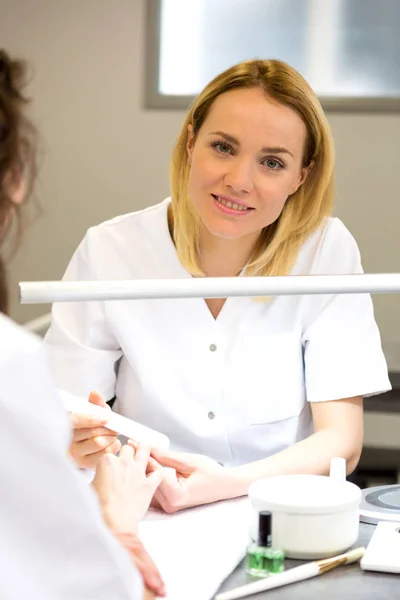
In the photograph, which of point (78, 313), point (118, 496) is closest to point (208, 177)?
point (78, 313)

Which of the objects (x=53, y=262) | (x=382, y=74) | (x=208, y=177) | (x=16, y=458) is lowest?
(x=53, y=262)

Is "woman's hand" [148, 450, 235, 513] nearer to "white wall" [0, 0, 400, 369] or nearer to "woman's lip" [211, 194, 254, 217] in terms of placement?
"woman's lip" [211, 194, 254, 217]

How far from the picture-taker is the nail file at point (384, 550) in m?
1.33

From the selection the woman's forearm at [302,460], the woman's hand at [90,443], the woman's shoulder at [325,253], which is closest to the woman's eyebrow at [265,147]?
the woman's shoulder at [325,253]

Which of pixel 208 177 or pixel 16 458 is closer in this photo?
pixel 16 458

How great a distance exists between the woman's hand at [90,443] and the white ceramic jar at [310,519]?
0.30 metres

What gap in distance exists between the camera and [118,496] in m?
1.32

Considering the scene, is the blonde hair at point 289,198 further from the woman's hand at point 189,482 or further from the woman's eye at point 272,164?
the woman's hand at point 189,482

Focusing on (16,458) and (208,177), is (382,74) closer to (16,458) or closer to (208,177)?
(208,177)

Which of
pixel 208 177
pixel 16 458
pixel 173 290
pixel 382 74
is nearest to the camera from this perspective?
pixel 16 458

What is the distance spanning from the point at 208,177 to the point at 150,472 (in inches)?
26.5

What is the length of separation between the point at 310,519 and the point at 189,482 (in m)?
0.31

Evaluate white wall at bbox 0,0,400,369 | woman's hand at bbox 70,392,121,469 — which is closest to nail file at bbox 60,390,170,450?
woman's hand at bbox 70,392,121,469

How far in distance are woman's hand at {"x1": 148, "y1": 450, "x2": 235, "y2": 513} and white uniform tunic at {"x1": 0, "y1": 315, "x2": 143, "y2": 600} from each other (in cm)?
57
